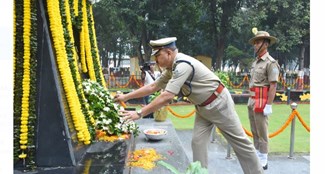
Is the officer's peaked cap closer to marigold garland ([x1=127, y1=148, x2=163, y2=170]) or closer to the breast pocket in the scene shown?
marigold garland ([x1=127, y1=148, x2=163, y2=170])

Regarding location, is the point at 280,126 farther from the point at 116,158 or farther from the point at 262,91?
the point at 116,158

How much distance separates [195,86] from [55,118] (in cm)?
162

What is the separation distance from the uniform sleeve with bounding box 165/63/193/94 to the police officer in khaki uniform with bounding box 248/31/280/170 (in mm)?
2135

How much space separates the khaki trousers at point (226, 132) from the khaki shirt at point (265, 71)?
165 centimetres

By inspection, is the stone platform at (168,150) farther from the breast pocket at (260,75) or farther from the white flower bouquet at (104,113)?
the breast pocket at (260,75)

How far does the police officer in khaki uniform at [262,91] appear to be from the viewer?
5.17 m

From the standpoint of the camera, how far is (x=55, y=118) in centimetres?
359

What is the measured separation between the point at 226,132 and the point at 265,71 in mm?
1867

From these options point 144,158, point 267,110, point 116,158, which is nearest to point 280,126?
point 267,110

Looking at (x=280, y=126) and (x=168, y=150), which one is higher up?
(x=168, y=150)

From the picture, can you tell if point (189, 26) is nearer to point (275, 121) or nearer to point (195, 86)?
point (275, 121)

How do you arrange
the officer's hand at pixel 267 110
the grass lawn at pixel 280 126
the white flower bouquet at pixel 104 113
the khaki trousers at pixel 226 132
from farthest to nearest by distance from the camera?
the grass lawn at pixel 280 126 < the officer's hand at pixel 267 110 < the white flower bouquet at pixel 104 113 < the khaki trousers at pixel 226 132

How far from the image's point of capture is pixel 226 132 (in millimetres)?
3859

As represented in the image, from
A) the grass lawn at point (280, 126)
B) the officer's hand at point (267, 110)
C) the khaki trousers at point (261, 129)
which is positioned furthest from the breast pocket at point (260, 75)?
the grass lawn at point (280, 126)
